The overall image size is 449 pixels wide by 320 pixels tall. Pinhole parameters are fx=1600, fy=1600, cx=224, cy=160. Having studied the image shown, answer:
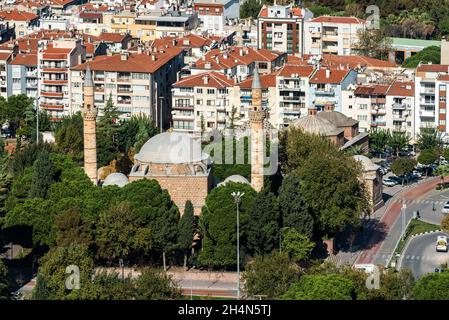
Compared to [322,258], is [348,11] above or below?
above

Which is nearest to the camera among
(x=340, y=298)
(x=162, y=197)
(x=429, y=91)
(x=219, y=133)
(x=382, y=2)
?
(x=340, y=298)

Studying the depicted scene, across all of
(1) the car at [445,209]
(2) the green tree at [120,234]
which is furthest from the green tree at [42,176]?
(1) the car at [445,209]

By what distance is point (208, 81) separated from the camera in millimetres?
72062

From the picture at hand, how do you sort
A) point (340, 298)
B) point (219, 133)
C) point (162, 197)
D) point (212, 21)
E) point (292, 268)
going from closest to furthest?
point (340, 298) → point (292, 268) → point (162, 197) → point (219, 133) → point (212, 21)

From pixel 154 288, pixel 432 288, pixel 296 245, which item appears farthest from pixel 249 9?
pixel 432 288

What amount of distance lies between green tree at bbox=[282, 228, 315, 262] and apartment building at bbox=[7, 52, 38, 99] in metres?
26.9

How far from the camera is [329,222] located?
5347 cm

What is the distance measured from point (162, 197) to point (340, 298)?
10.5 metres

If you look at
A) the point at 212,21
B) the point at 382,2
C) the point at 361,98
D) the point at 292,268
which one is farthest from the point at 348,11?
the point at 292,268

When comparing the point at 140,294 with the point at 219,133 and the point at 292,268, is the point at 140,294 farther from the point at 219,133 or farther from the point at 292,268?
the point at 219,133

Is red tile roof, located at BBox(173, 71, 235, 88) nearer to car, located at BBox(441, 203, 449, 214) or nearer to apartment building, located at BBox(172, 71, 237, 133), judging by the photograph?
apartment building, located at BBox(172, 71, 237, 133)

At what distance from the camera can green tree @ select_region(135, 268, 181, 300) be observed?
44719 millimetres

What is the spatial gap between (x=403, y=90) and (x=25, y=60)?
1820cm

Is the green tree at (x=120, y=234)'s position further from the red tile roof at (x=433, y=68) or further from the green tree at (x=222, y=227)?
the red tile roof at (x=433, y=68)
